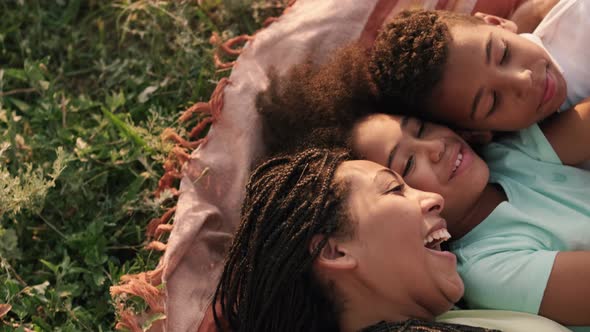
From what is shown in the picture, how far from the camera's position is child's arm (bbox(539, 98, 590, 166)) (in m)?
2.81

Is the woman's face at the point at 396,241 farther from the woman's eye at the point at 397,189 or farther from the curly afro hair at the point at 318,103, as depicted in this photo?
the curly afro hair at the point at 318,103

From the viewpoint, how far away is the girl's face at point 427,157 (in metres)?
2.67

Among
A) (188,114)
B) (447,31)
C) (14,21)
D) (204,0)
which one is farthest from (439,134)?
(14,21)

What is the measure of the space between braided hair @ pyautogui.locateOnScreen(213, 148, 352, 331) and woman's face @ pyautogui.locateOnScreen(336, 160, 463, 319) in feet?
0.19

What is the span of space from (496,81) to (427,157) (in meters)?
0.37

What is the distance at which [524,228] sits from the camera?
2686 mm

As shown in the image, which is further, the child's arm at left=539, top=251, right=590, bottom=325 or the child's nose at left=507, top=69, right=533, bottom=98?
the child's nose at left=507, top=69, right=533, bottom=98

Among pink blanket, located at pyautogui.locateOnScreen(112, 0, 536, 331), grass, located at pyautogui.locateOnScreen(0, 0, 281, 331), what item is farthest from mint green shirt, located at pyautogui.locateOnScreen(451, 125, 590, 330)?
grass, located at pyautogui.locateOnScreen(0, 0, 281, 331)

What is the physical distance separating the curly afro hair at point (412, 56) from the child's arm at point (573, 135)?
0.48 meters

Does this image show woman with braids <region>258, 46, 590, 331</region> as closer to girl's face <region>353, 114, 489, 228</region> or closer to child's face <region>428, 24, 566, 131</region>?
girl's face <region>353, 114, 489, 228</region>

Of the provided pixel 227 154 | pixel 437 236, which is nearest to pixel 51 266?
pixel 227 154

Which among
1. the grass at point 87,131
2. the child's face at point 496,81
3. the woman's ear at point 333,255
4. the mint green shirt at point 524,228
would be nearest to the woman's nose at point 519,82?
the child's face at point 496,81

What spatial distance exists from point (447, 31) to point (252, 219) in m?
0.98

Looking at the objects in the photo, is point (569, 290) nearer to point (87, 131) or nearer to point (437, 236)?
point (437, 236)
